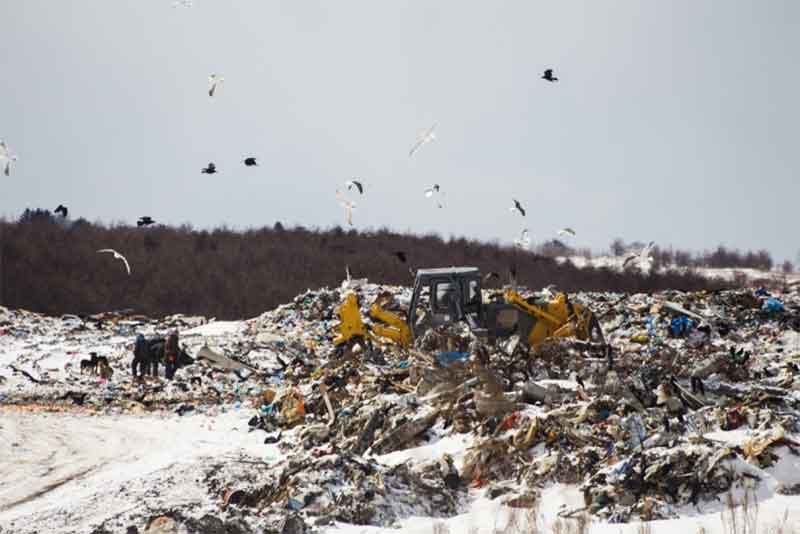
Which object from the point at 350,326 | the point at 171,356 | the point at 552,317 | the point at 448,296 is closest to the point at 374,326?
the point at 350,326

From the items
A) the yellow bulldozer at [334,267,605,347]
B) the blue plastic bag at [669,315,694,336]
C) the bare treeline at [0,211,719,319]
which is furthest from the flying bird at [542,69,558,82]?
the bare treeline at [0,211,719,319]

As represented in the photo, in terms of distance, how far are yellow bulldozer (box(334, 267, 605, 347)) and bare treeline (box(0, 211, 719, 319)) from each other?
16945 mm

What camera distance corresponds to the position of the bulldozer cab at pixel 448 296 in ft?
37.2

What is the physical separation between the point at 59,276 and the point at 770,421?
27320 mm

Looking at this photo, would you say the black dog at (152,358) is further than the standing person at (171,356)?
Yes

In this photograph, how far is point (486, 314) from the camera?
1141cm

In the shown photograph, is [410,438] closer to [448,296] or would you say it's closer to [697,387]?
[697,387]

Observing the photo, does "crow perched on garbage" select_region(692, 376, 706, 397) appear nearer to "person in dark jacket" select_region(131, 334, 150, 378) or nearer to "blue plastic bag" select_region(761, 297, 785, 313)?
"person in dark jacket" select_region(131, 334, 150, 378)

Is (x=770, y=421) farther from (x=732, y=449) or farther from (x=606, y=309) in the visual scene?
(x=606, y=309)

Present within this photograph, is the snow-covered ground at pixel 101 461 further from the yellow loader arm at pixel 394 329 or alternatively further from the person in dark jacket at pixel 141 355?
the person in dark jacket at pixel 141 355

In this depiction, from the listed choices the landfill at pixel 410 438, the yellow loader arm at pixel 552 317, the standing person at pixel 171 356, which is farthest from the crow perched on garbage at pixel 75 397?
the yellow loader arm at pixel 552 317

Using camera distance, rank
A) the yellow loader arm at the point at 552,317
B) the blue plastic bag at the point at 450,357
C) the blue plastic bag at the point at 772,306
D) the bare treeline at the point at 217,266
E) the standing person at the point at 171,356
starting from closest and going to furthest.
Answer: the blue plastic bag at the point at 450,357, the yellow loader arm at the point at 552,317, the standing person at the point at 171,356, the blue plastic bag at the point at 772,306, the bare treeline at the point at 217,266

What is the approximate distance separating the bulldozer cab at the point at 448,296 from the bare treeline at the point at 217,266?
17.1 meters

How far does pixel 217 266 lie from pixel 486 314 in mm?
22400
